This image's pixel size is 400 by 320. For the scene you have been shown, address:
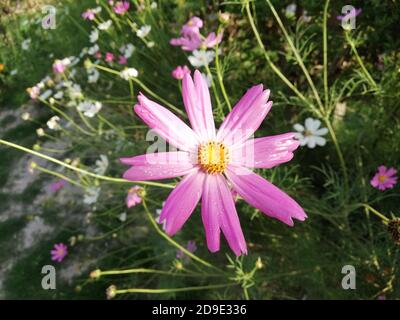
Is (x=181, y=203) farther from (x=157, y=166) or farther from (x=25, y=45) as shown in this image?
(x=25, y=45)

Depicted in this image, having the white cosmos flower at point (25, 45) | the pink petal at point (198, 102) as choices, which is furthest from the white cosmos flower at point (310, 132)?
the white cosmos flower at point (25, 45)

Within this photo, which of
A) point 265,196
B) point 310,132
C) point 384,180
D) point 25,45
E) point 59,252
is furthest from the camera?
point 25,45

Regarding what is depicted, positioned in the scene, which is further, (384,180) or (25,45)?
(25,45)

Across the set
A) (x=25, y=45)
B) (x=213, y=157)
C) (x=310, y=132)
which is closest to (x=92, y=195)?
(x=310, y=132)

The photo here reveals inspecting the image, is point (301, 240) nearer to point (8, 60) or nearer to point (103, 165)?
point (103, 165)

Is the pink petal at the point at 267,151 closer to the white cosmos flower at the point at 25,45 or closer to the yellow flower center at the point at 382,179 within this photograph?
the yellow flower center at the point at 382,179

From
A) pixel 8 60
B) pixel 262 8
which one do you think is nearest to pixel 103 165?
pixel 262 8

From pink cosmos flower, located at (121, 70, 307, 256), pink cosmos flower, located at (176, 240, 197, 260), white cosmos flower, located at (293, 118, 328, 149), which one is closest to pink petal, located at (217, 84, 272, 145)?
pink cosmos flower, located at (121, 70, 307, 256)

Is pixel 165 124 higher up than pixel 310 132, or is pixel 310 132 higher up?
pixel 310 132
